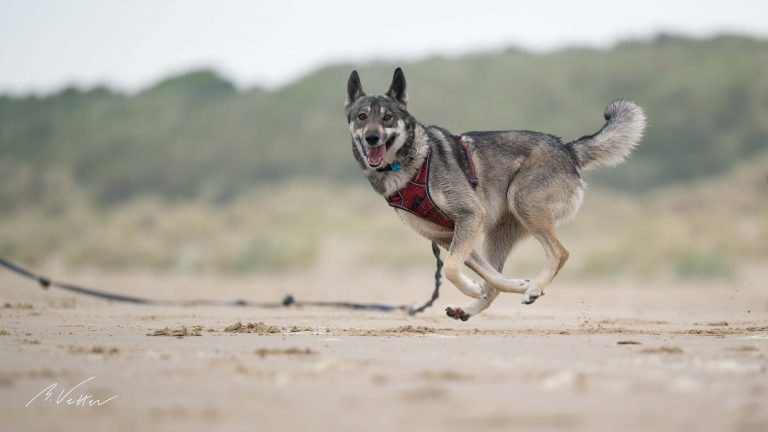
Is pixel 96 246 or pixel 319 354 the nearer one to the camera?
pixel 319 354

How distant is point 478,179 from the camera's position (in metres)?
7.30

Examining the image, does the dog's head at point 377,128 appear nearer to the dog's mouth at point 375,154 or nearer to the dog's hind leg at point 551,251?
the dog's mouth at point 375,154

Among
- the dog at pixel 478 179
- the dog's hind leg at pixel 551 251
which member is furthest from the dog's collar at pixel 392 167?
the dog's hind leg at pixel 551 251

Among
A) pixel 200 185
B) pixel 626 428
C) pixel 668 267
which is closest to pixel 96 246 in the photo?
pixel 200 185

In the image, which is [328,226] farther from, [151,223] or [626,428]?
[626,428]

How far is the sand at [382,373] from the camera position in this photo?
3.29 meters

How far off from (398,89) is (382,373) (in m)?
3.50

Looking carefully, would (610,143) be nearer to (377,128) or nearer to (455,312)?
(455,312)

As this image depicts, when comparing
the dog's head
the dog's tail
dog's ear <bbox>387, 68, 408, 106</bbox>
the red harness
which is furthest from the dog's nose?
the dog's tail

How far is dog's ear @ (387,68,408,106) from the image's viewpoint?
730 centimetres

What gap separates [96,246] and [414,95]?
64.2 feet

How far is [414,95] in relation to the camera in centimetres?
4122
